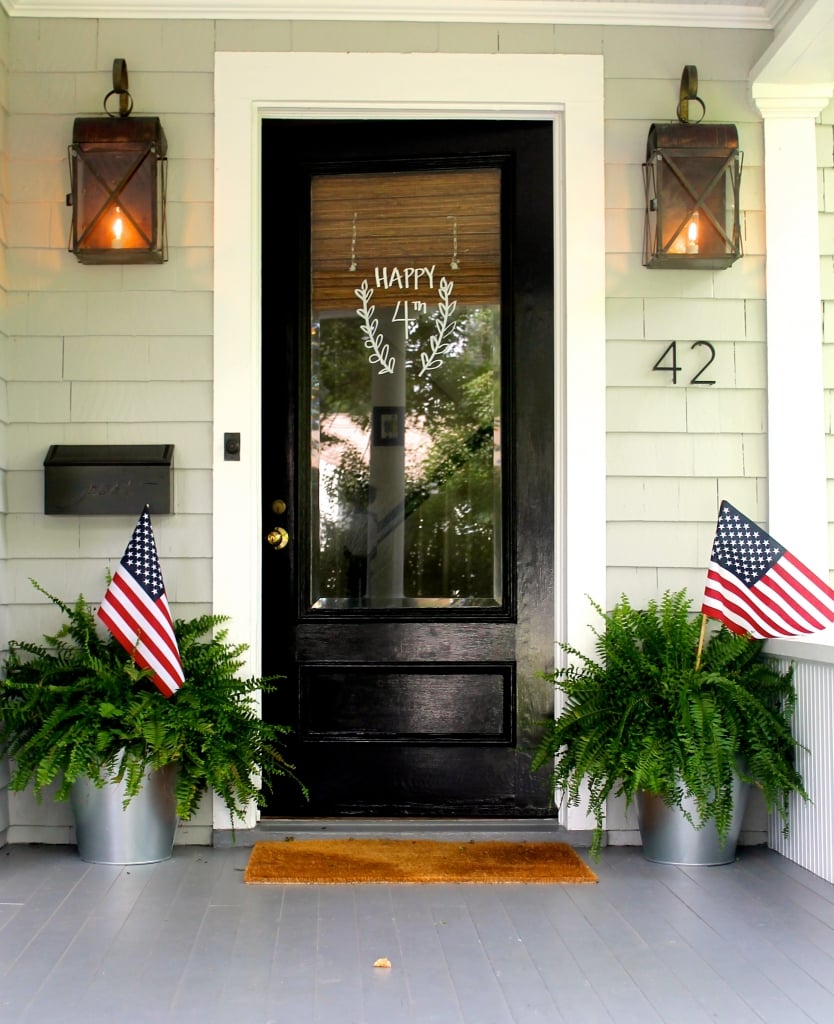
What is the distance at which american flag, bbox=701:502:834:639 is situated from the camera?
315 centimetres

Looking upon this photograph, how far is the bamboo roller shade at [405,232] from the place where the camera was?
3793 mm

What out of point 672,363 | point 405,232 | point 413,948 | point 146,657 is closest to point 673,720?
point 413,948

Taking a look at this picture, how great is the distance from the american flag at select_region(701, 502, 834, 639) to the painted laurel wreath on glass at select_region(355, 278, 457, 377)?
107cm

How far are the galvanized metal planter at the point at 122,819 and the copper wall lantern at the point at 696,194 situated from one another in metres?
2.21

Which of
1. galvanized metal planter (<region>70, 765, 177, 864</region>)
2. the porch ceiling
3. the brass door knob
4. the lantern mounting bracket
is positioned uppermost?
the porch ceiling

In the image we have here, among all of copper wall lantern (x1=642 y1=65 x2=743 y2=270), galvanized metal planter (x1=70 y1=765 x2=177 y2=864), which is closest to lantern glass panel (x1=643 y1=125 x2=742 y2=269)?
copper wall lantern (x1=642 y1=65 x2=743 y2=270)

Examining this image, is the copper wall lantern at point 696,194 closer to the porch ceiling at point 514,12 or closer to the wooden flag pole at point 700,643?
the porch ceiling at point 514,12

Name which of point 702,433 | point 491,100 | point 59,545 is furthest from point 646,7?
point 59,545

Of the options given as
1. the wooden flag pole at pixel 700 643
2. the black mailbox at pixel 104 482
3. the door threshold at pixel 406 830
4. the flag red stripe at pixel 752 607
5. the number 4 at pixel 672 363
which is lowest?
the door threshold at pixel 406 830

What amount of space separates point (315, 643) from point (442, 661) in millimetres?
416

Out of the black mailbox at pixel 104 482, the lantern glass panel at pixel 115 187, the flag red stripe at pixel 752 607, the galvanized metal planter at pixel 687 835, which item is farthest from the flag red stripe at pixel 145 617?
the flag red stripe at pixel 752 607

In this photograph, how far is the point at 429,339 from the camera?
3.79 m

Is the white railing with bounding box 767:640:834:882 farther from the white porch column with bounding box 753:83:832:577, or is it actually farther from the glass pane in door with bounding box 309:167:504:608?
the glass pane in door with bounding box 309:167:504:608

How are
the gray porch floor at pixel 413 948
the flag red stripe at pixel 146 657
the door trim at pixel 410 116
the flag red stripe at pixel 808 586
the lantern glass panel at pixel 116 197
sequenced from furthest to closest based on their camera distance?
the door trim at pixel 410 116 < the lantern glass panel at pixel 116 197 < the flag red stripe at pixel 146 657 < the flag red stripe at pixel 808 586 < the gray porch floor at pixel 413 948
